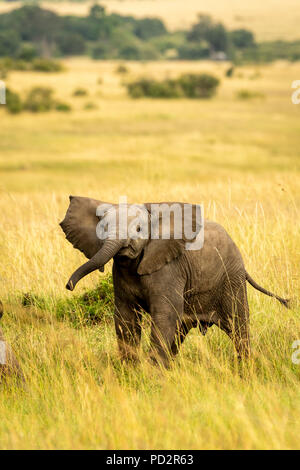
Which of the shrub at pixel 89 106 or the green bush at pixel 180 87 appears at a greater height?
the green bush at pixel 180 87

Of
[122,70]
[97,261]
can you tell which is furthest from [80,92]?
[97,261]

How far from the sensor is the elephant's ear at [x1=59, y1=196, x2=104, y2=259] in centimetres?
518

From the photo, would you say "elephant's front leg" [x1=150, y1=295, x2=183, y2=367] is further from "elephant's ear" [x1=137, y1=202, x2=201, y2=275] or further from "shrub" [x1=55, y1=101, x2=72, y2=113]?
"shrub" [x1=55, y1=101, x2=72, y2=113]

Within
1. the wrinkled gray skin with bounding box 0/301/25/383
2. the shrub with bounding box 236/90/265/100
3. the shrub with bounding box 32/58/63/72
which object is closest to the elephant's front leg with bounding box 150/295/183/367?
the wrinkled gray skin with bounding box 0/301/25/383

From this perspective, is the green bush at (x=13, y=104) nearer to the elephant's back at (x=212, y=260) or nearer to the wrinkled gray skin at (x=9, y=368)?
the elephant's back at (x=212, y=260)

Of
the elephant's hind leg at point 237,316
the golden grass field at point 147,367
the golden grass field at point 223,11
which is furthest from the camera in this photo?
the golden grass field at point 223,11

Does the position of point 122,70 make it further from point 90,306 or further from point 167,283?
point 167,283

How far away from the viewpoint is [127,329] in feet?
17.9

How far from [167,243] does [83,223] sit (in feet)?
1.80

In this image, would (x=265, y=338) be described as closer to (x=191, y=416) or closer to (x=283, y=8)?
(x=191, y=416)

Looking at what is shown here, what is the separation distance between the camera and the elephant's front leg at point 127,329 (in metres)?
5.41

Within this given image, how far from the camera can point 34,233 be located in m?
8.88

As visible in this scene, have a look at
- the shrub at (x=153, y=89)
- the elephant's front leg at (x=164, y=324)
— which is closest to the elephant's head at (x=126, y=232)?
the elephant's front leg at (x=164, y=324)

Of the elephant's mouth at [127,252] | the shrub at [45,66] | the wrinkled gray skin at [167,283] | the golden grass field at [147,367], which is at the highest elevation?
the shrub at [45,66]
